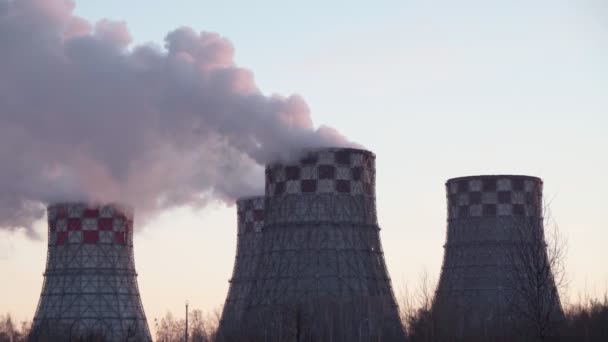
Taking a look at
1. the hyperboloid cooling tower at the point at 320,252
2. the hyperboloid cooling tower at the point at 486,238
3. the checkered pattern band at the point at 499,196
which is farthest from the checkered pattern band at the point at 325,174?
the checkered pattern band at the point at 499,196

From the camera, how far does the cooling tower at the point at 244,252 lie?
168 feet

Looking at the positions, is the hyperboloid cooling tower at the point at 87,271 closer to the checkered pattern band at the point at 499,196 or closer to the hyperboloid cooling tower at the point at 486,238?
the hyperboloid cooling tower at the point at 486,238

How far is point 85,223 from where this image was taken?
47.9m

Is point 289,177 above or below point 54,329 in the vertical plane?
above

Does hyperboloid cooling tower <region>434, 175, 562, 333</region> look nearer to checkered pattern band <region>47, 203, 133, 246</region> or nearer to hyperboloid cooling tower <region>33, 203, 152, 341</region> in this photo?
hyperboloid cooling tower <region>33, 203, 152, 341</region>

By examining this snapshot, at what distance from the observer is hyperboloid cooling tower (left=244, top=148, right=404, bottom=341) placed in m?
37.2

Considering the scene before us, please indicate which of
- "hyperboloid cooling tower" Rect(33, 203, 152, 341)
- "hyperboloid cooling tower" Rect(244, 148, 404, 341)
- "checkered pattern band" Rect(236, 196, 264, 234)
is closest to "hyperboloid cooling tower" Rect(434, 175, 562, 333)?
"hyperboloid cooling tower" Rect(244, 148, 404, 341)

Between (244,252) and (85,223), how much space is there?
785 cm

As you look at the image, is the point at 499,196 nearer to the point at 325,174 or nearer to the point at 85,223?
the point at 325,174

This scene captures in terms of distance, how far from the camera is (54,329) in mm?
46625

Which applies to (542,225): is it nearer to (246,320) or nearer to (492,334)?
(492,334)

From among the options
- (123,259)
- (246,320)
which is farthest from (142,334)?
(246,320)

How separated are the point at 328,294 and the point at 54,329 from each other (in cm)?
1373

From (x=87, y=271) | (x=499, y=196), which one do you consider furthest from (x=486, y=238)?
(x=87, y=271)
